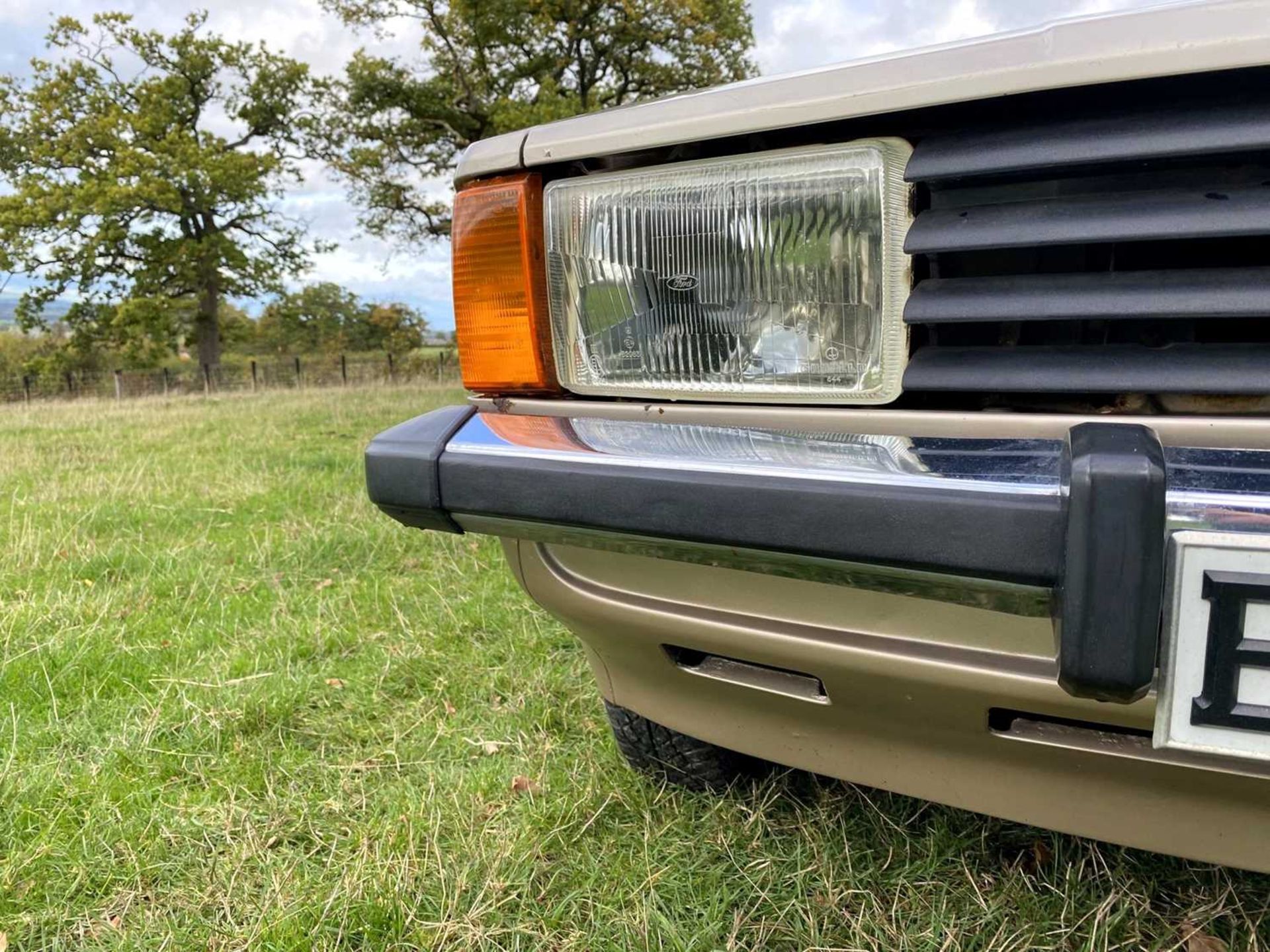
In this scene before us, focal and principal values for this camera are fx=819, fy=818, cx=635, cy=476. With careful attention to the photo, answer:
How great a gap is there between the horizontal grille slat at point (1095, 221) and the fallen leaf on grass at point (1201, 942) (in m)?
1.04

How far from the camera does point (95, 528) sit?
11.9 ft

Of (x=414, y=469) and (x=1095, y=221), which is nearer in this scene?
(x=1095, y=221)

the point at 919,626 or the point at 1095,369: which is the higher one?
the point at 1095,369

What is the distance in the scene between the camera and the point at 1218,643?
0.69 meters

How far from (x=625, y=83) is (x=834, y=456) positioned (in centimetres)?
1603

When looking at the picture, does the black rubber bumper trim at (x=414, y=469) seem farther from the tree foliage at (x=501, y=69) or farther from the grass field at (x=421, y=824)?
the tree foliage at (x=501, y=69)

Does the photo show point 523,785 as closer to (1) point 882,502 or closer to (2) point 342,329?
(1) point 882,502

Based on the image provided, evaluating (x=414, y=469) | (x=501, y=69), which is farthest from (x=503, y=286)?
(x=501, y=69)

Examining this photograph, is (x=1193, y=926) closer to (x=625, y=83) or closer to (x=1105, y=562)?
(x=1105, y=562)

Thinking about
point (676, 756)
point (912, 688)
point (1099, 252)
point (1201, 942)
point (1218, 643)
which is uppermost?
point (1099, 252)

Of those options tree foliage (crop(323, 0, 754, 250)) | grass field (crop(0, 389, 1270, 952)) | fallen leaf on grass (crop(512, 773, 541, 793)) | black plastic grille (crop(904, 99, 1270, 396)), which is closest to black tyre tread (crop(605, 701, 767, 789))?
grass field (crop(0, 389, 1270, 952))

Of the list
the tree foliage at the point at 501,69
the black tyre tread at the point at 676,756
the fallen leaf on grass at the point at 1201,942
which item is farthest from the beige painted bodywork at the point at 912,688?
the tree foliage at the point at 501,69

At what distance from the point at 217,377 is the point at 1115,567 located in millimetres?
22245

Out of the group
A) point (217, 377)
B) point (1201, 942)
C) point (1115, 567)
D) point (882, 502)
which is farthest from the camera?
point (217, 377)
